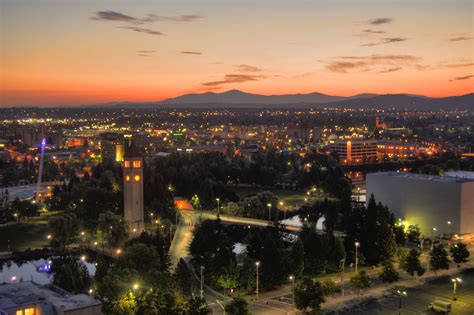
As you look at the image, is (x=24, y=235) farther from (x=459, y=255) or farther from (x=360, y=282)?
(x=459, y=255)

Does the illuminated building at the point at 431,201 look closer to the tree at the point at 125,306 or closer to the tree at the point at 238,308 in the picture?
the tree at the point at 238,308

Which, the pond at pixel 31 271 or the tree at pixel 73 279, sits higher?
the tree at pixel 73 279

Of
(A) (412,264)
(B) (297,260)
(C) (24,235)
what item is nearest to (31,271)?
(C) (24,235)

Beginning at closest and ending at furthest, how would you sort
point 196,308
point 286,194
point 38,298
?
1. point 38,298
2. point 196,308
3. point 286,194

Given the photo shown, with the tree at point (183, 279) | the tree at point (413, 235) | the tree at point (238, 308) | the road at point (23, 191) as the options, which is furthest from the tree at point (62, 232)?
the tree at point (413, 235)

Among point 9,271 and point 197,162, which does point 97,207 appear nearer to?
point 9,271

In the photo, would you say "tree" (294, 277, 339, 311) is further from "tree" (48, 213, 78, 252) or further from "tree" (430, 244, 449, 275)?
"tree" (48, 213, 78, 252)
